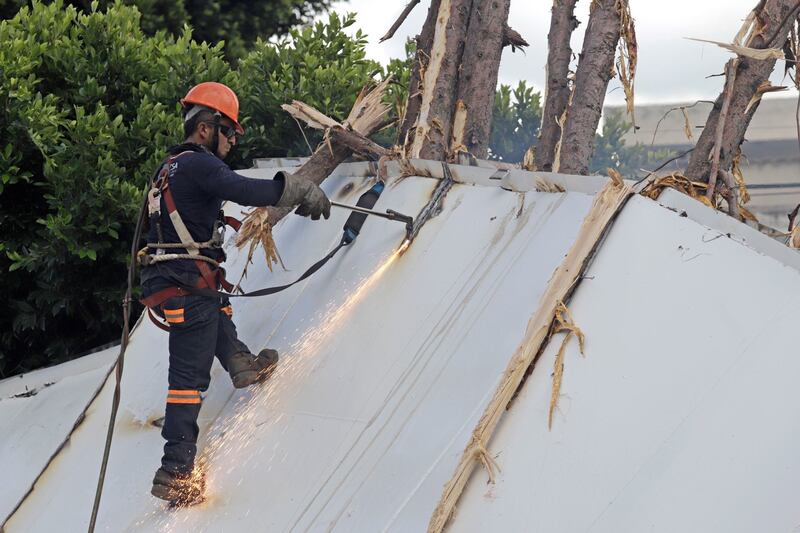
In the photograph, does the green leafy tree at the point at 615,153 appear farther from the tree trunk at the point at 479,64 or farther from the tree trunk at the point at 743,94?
the tree trunk at the point at 743,94

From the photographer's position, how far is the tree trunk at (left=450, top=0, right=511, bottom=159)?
638 centimetres

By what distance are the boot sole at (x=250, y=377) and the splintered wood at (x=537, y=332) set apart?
1541mm

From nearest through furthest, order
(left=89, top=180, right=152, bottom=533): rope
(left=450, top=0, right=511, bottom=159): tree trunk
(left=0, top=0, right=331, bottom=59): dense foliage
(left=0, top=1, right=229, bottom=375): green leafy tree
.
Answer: (left=89, top=180, right=152, bottom=533): rope → (left=450, top=0, right=511, bottom=159): tree trunk → (left=0, top=1, right=229, bottom=375): green leafy tree → (left=0, top=0, right=331, bottom=59): dense foliage

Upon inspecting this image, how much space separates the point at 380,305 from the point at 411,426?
0.89 meters

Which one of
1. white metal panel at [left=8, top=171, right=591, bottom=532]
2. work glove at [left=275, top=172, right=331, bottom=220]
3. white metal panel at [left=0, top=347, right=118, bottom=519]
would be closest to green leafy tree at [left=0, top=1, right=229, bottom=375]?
white metal panel at [left=0, top=347, right=118, bottom=519]

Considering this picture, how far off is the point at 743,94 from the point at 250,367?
255 centimetres

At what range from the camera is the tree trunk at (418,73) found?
247 inches

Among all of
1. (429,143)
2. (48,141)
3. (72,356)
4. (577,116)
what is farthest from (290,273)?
(72,356)

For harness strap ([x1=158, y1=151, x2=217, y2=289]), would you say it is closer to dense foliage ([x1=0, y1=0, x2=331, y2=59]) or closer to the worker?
the worker

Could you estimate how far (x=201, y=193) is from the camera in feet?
14.0

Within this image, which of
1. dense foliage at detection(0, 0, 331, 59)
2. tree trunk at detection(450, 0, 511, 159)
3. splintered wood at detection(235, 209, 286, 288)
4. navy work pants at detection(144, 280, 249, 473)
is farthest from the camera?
dense foliage at detection(0, 0, 331, 59)

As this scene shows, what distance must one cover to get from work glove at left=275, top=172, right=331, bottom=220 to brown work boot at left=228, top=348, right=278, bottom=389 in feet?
2.24

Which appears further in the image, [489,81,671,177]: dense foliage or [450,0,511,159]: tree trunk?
[489,81,671,177]: dense foliage

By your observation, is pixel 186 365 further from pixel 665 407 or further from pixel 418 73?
pixel 418 73
